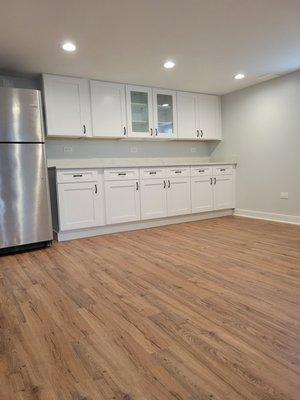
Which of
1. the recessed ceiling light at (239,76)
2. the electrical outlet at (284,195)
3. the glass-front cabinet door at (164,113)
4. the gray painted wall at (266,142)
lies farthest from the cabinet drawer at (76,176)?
the electrical outlet at (284,195)

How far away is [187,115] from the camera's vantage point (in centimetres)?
501

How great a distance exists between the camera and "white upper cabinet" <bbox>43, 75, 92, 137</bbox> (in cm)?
380

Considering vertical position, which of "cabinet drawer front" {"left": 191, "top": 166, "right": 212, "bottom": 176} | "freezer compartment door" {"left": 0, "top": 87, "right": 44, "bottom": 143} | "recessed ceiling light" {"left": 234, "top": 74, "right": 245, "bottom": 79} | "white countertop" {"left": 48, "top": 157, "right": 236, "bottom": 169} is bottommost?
"cabinet drawer front" {"left": 191, "top": 166, "right": 212, "bottom": 176}

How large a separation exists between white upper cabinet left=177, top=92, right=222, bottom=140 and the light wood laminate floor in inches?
102

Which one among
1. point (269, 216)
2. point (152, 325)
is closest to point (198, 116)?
point (269, 216)

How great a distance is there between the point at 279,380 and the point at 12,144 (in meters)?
3.13

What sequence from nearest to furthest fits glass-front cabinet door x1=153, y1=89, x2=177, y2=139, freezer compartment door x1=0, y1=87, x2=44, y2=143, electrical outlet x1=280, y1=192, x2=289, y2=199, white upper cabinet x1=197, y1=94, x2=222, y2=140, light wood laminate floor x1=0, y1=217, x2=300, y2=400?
1. light wood laminate floor x1=0, y1=217, x2=300, y2=400
2. freezer compartment door x1=0, y1=87, x2=44, y2=143
3. electrical outlet x1=280, y1=192, x2=289, y2=199
4. glass-front cabinet door x1=153, y1=89, x2=177, y2=139
5. white upper cabinet x1=197, y1=94, x2=222, y2=140

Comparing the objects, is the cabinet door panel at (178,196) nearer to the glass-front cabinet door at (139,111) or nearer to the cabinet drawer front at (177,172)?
the cabinet drawer front at (177,172)

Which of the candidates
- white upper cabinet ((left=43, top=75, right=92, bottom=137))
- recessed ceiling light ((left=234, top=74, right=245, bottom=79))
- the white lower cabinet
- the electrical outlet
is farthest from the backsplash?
the electrical outlet

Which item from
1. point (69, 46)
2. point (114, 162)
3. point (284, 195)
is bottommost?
point (284, 195)

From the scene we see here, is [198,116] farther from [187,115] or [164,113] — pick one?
[164,113]

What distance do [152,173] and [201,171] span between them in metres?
0.94

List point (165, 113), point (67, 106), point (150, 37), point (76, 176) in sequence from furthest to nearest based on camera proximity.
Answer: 1. point (165, 113)
2. point (67, 106)
3. point (76, 176)
4. point (150, 37)

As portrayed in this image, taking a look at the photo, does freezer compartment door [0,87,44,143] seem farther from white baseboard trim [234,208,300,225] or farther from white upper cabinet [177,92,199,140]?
white baseboard trim [234,208,300,225]
